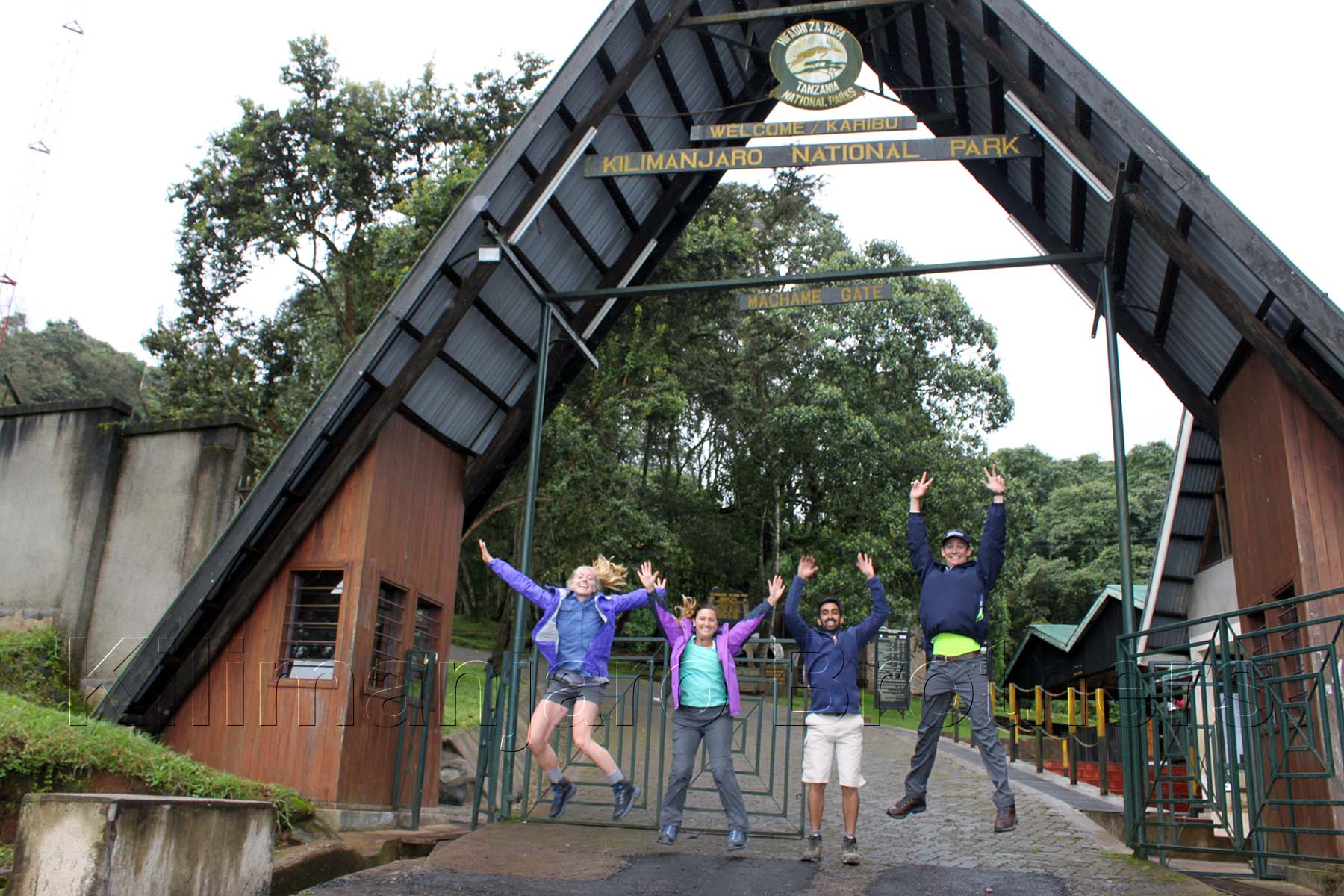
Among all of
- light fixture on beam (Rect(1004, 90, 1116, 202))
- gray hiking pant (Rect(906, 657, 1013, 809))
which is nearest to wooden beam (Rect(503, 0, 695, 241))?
light fixture on beam (Rect(1004, 90, 1116, 202))

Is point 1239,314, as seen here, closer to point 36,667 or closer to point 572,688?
point 572,688

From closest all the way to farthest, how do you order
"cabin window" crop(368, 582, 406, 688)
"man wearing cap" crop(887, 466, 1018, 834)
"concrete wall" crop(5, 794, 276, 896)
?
"concrete wall" crop(5, 794, 276, 896)
"man wearing cap" crop(887, 466, 1018, 834)
"cabin window" crop(368, 582, 406, 688)

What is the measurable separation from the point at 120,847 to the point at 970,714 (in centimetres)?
528

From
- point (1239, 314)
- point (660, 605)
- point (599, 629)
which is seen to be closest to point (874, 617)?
point (660, 605)

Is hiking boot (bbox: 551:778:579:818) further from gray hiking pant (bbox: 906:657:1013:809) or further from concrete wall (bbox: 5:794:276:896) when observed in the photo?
concrete wall (bbox: 5:794:276:896)

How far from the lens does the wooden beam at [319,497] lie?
10602 mm

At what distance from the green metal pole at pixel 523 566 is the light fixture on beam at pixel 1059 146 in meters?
5.13

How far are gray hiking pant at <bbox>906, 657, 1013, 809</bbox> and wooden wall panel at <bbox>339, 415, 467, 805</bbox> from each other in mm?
5378

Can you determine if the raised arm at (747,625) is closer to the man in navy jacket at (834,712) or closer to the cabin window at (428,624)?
the man in navy jacket at (834,712)

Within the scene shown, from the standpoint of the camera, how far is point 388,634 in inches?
447

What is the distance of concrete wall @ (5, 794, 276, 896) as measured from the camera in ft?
16.9

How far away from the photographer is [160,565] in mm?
12023

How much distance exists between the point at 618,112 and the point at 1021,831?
812 centimetres

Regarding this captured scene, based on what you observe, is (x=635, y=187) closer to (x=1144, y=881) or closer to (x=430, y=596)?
(x=430, y=596)
